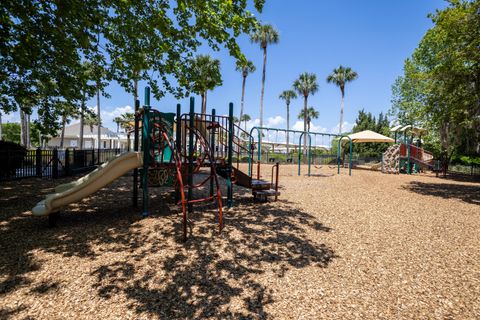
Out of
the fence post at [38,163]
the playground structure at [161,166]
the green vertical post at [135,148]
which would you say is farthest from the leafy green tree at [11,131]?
the playground structure at [161,166]

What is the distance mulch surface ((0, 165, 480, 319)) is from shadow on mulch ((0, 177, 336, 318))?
0.7 inches

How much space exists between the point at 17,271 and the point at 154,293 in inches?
78.1

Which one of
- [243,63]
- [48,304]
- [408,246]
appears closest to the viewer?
[48,304]

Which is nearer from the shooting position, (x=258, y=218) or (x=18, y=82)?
(x=258, y=218)

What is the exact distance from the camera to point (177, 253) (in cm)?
391

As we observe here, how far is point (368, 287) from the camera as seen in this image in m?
3.21

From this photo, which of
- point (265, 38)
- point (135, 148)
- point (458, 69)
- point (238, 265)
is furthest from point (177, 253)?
point (265, 38)

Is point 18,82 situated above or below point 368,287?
above

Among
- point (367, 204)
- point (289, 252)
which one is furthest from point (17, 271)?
point (367, 204)

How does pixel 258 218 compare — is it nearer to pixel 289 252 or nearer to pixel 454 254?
pixel 289 252

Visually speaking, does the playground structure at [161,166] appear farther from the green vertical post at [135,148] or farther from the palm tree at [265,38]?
the palm tree at [265,38]

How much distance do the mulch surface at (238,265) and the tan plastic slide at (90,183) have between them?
0.47 meters

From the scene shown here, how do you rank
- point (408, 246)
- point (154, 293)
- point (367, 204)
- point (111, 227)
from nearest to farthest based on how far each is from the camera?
point (154, 293) → point (408, 246) → point (111, 227) → point (367, 204)

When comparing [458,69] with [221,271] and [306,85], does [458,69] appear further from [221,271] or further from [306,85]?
[306,85]
